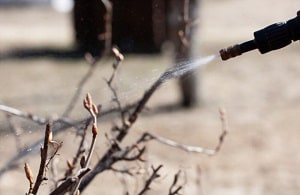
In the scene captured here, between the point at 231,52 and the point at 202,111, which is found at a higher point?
the point at 231,52

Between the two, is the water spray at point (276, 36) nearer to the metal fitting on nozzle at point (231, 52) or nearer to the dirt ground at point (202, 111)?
the metal fitting on nozzle at point (231, 52)

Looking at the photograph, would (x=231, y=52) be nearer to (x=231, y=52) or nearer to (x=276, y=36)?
(x=231, y=52)

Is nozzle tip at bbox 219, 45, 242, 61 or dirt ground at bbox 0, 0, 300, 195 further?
dirt ground at bbox 0, 0, 300, 195

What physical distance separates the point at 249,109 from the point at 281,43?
599 cm

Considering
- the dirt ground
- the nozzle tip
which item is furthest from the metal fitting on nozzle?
the dirt ground

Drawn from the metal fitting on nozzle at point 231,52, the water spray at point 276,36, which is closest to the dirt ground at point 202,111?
the metal fitting on nozzle at point 231,52

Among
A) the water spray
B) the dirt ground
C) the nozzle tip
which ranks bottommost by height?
the dirt ground

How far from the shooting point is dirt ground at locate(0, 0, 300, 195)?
16.9ft

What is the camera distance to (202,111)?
7922mm

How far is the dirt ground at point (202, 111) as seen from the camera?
16.9 feet

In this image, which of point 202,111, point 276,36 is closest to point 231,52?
point 276,36

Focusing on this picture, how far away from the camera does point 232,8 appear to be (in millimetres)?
17828

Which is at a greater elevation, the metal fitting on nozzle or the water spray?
the water spray

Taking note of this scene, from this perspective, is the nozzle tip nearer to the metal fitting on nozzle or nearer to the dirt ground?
the metal fitting on nozzle
